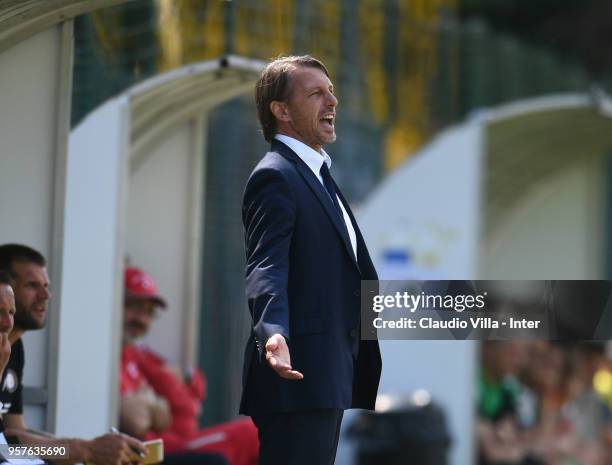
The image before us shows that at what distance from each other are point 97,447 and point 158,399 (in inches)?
87.1

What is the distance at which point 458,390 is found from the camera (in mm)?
11289

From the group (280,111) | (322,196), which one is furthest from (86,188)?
(322,196)

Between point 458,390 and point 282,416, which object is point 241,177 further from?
point 282,416

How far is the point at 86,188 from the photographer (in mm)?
Answer: 7039

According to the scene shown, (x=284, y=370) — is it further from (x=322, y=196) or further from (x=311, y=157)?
(x=311, y=157)

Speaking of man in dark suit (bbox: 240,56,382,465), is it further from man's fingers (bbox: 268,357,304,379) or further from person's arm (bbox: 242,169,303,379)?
man's fingers (bbox: 268,357,304,379)

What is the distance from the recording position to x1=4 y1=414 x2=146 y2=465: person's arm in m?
5.59

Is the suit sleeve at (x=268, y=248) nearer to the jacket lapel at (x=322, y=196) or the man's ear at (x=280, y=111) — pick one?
the jacket lapel at (x=322, y=196)

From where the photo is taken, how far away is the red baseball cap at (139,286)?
789cm

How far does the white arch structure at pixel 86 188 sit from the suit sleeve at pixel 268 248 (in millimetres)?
1396

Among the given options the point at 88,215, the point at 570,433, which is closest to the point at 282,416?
the point at 88,215

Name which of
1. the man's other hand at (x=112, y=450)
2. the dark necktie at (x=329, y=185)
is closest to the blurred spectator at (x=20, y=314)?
the man's other hand at (x=112, y=450)

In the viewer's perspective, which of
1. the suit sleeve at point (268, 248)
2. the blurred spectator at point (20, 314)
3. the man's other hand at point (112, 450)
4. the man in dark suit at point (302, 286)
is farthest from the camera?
the blurred spectator at point (20, 314)

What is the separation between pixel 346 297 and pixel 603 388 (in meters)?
11.4
